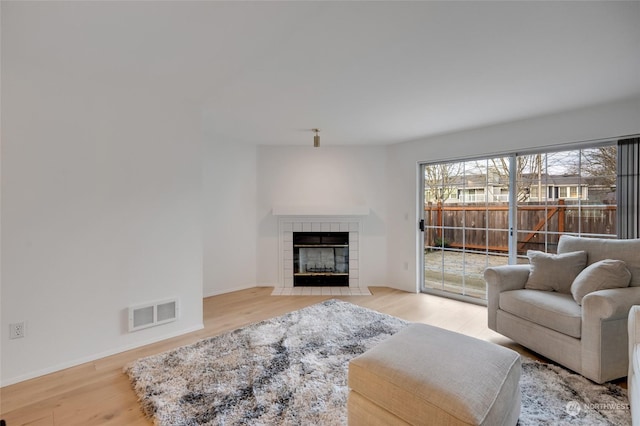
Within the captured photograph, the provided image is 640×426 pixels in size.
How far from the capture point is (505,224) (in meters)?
3.57

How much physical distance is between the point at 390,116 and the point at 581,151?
2.04 m

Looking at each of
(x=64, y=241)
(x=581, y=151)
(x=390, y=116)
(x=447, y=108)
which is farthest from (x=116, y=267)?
(x=581, y=151)

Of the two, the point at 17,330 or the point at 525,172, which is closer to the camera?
the point at 17,330

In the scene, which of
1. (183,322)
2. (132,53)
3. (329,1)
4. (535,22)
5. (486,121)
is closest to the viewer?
(329,1)

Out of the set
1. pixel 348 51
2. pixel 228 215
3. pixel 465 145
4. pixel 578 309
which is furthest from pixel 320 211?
pixel 578 309

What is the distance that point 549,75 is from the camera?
2.16 m

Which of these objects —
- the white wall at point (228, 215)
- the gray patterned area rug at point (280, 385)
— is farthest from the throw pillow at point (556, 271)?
the white wall at point (228, 215)

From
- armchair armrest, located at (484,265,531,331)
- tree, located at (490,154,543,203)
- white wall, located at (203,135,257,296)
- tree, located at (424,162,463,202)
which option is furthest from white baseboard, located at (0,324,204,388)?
tree, located at (490,154,543,203)

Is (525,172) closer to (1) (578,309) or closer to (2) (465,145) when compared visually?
(2) (465,145)

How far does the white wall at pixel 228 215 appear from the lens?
13.6 feet

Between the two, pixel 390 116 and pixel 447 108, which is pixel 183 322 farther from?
pixel 447 108

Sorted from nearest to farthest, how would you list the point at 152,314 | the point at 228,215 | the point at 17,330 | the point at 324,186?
1. the point at 17,330
2. the point at 152,314
3. the point at 228,215
4. the point at 324,186

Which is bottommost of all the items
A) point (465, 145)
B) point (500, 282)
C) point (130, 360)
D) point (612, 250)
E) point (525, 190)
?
point (130, 360)

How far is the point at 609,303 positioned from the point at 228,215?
13.6 ft
